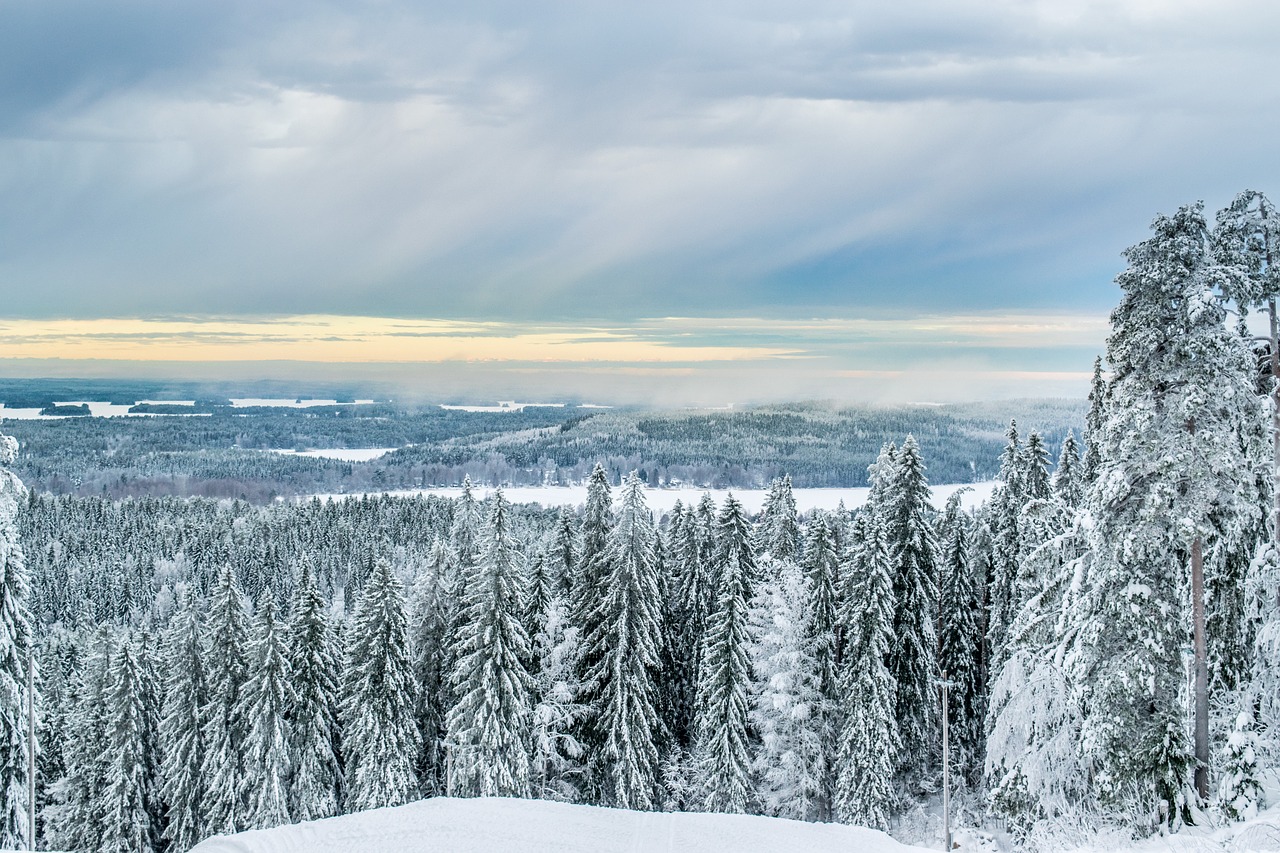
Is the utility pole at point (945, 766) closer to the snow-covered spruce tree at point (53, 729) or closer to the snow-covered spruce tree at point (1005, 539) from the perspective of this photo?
the snow-covered spruce tree at point (1005, 539)

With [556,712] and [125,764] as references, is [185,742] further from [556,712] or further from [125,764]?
[556,712]

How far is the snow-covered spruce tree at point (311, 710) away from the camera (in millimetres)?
31656

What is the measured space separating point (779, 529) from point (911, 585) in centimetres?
723

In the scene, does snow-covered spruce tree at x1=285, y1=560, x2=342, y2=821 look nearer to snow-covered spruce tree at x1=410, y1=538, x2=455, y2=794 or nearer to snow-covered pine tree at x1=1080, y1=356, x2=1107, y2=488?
snow-covered spruce tree at x1=410, y1=538, x2=455, y2=794

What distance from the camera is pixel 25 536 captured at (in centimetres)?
11356

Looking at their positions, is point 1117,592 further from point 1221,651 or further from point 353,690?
point 353,690

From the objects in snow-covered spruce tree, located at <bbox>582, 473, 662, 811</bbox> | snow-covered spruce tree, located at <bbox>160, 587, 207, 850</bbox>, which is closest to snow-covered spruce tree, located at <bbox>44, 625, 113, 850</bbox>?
snow-covered spruce tree, located at <bbox>160, 587, 207, 850</bbox>

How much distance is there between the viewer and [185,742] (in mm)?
32750

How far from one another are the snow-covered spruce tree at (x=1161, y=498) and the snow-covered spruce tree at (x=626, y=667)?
1608 cm

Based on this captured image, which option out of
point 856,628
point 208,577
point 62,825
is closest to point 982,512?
point 856,628

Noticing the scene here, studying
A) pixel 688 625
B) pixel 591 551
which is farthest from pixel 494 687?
pixel 688 625

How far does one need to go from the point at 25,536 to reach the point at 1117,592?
136 m

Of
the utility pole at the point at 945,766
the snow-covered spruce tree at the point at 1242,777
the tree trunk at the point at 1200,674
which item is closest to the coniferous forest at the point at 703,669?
the tree trunk at the point at 1200,674

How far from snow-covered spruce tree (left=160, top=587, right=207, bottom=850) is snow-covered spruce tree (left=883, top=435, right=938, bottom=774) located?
27408 millimetres
